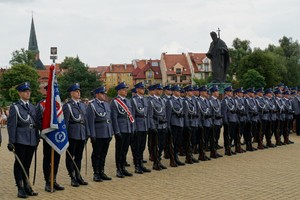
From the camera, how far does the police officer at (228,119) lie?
12938mm

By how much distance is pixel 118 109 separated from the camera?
9.83 metres

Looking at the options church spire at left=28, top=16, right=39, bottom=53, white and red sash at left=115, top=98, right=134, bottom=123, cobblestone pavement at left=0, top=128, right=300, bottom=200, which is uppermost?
church spire at left=28, top=16, right=39, bottom=53

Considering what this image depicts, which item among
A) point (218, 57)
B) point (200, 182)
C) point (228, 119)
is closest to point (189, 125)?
point (228, 119)

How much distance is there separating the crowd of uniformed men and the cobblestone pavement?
0.40 m

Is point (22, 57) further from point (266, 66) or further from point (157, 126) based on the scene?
point (157, 126)

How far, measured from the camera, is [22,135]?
7852 mm

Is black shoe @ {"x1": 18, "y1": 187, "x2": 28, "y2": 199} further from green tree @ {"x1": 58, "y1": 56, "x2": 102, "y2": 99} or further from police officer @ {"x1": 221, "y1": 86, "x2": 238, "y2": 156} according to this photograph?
green tree @ {"x1": 58, "y1": 56, "x2": 102, "y2": 99}

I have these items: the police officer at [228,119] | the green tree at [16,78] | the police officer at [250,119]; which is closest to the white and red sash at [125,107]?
the police officer at [228,119]

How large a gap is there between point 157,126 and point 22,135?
12.2 ft

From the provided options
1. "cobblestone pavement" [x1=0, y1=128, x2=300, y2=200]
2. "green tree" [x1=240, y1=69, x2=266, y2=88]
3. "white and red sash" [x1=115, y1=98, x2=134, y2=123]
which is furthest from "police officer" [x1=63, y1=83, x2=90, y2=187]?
"green tree" [x1=240, y1=69, x2=266, y2=88]

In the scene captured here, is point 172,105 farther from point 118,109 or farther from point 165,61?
point 165,61

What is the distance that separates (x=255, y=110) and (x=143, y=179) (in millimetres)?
5770

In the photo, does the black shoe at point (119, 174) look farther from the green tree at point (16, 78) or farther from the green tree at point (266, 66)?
the green tree at point (16, 78)

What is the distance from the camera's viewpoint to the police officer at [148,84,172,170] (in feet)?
34.9
